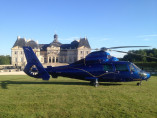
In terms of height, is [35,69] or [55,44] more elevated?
[55,44]

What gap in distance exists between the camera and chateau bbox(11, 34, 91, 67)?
9042cm

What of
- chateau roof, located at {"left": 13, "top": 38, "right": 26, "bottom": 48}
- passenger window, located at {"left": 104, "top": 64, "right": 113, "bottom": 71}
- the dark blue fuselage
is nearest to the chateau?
chateau roof, located at {"left": 13, "top": 38, "right": 26, "bottom": 48}

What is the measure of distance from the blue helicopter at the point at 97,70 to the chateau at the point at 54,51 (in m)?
74.8

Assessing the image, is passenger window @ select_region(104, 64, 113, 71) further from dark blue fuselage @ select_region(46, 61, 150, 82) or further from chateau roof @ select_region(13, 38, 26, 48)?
chateau roof @ select_region(13, 38, 26, 48)

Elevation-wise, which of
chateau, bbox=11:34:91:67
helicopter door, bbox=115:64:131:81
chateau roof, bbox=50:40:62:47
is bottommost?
helicopter door, bbox=115:64:131:81

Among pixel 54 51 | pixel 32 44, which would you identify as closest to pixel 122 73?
pixel 54 51

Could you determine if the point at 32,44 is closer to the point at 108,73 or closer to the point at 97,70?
the point at 97,70

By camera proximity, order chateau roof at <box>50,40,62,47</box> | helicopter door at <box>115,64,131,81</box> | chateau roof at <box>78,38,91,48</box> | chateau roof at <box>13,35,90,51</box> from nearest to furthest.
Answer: helicopter door at <box>115,64,131,81</box>
chateau roof at <box>78,38,91,48</box>
chateau roof at <box>13,35,90,51</box>
chateau roof at <box>50,40,62,47</box>

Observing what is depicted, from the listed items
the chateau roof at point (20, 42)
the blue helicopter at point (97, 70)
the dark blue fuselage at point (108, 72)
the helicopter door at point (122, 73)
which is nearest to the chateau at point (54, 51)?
the chateau roof at point (20, 42)

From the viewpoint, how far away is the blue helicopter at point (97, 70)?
11.9 meters

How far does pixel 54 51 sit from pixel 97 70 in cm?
8595

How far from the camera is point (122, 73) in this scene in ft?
38.7

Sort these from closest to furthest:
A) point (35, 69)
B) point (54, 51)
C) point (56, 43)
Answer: point (35, 69) < point (54, 51) < point (56, 43)

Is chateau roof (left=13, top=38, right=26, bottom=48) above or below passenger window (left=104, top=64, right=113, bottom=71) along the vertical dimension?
above
